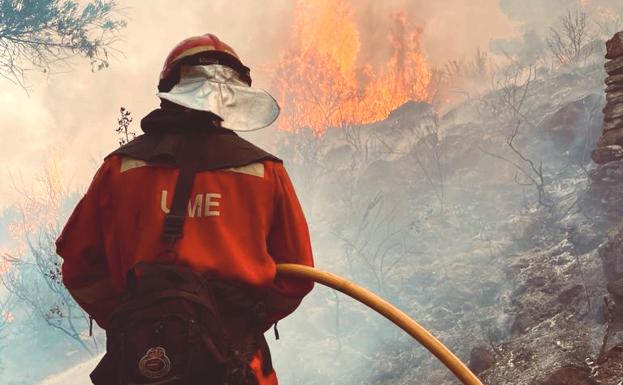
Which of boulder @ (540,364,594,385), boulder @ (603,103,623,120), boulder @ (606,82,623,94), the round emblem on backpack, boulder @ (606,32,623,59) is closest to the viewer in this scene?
the round emblem on backpack

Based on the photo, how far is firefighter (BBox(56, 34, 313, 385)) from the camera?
135 cm

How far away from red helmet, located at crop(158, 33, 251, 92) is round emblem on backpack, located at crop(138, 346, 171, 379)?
953 millimetres

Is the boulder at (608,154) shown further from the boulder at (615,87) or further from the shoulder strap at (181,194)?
the shoulder strap at (181,194)

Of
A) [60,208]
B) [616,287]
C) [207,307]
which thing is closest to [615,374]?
[616,287]

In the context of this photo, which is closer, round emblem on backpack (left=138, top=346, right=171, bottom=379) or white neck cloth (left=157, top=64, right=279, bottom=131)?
round emblem on backpack (left=138, top=346, right=171, bottom=379)

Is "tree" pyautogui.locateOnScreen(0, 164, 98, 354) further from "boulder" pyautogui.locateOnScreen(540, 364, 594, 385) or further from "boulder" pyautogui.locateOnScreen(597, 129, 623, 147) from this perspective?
"boulder" pyautogui.locateOnScreen(597, 129, 623, 147)

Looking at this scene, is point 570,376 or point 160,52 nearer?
point 570,376

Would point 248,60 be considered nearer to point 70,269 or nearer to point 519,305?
point 519,305

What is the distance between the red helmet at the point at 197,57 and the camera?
1808 mm

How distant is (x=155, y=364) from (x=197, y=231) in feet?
1.29

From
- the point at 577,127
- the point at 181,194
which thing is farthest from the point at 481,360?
the point at 577,127

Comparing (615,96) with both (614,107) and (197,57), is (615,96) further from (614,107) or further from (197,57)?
(197,57)

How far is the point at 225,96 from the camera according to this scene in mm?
1762

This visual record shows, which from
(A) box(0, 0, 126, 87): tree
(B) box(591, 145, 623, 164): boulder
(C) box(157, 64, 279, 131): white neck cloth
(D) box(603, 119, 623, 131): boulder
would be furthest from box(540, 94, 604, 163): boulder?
(C) box(157, 64, 279, 131): white neck cloth
